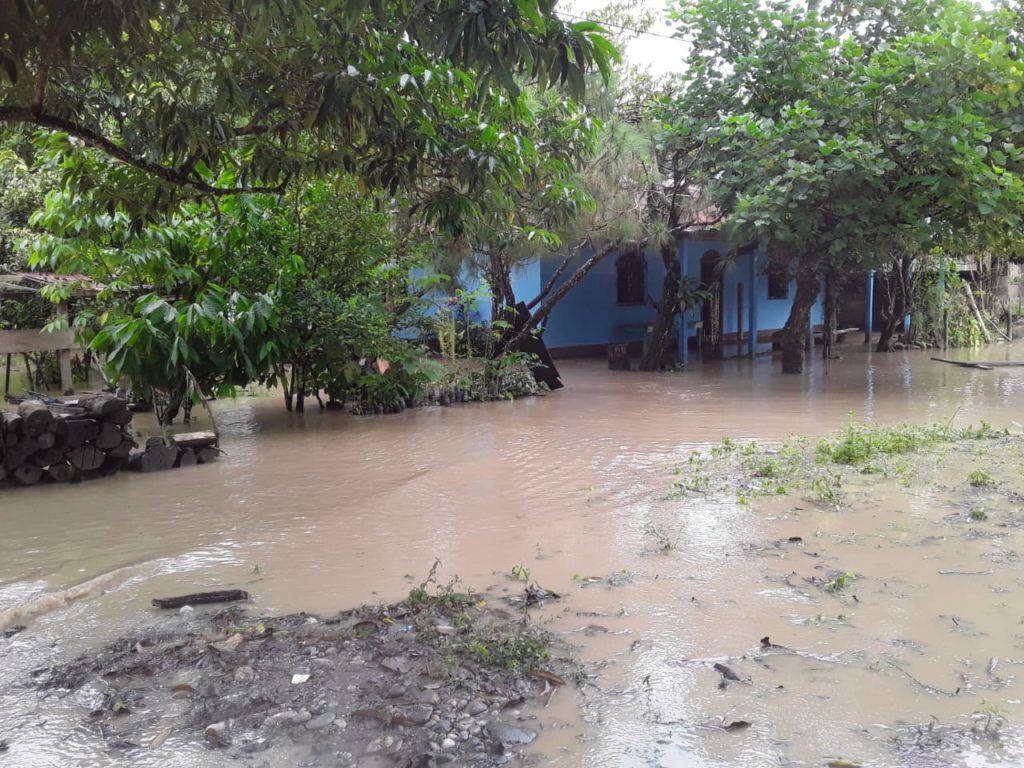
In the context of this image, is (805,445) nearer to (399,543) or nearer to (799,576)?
(799,576)

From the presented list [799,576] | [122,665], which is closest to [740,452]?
[799,576]

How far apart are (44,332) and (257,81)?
765cm

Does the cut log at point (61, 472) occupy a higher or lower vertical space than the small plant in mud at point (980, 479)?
higher

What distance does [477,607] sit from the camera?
4.33 metres

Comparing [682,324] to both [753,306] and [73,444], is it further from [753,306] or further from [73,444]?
[73,444]

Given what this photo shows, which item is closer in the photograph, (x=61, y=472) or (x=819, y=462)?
(x=819, y=462)

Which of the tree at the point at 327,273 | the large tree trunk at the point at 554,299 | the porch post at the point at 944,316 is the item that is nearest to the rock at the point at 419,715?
the tree at the point at 327,273

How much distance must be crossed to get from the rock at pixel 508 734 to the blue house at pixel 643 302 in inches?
576

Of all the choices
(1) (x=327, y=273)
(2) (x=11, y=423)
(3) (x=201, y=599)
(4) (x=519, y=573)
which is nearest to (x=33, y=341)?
(1) (x=327, y=273)

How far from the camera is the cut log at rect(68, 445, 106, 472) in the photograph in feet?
25.2

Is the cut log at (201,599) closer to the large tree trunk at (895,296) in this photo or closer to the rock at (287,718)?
the rock at (287,718)

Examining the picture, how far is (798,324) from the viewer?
15.8 m

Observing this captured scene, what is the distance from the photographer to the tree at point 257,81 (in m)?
3.75

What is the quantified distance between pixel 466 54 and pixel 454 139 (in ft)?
8.45
